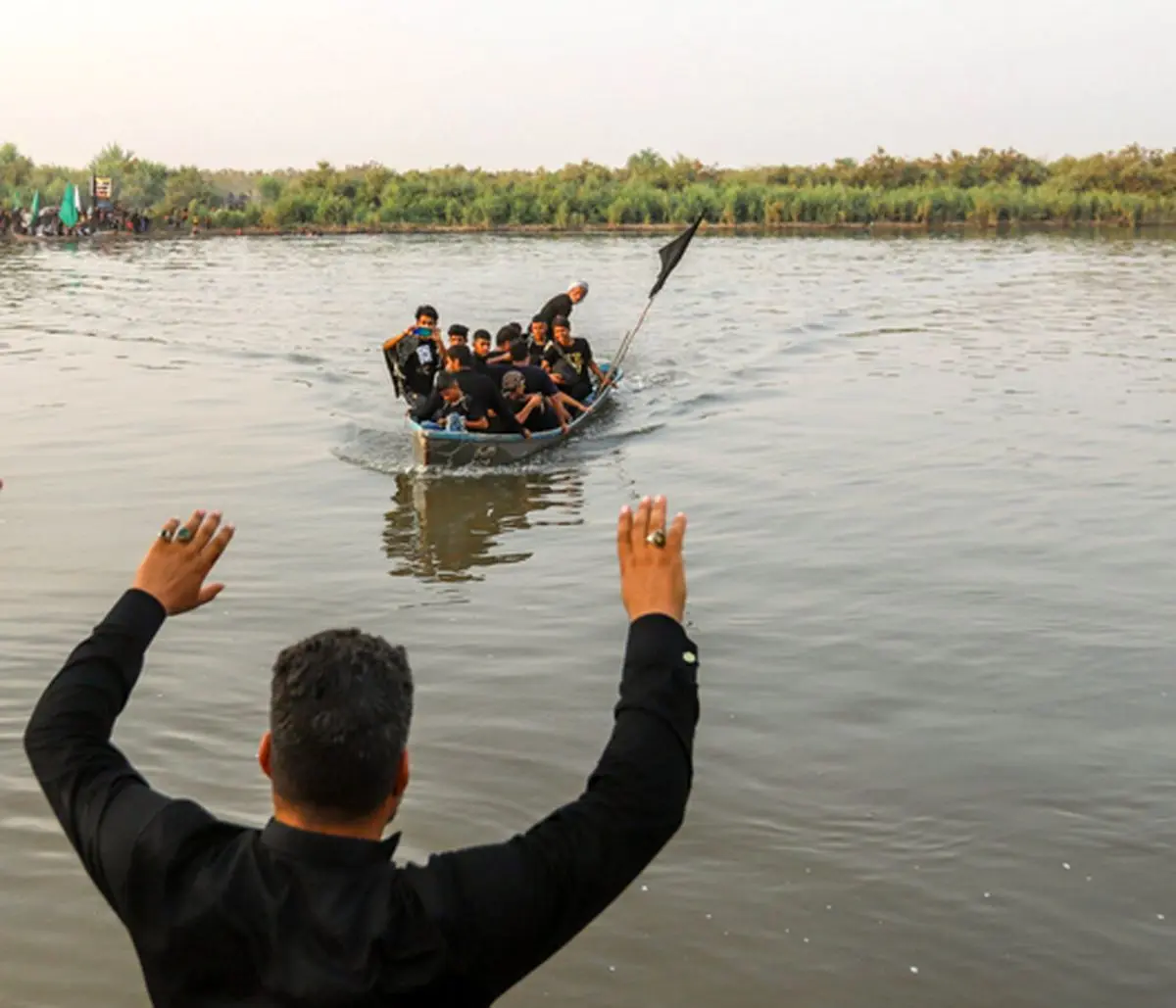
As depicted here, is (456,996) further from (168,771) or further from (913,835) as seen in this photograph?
(168,771)

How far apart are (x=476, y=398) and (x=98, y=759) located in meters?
10.9

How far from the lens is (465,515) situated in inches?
451

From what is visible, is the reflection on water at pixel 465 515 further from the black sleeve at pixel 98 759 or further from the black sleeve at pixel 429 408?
the black sleeve at pixel 98 759

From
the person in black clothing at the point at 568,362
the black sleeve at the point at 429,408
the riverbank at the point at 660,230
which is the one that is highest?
the riverbank at the point at 660,230

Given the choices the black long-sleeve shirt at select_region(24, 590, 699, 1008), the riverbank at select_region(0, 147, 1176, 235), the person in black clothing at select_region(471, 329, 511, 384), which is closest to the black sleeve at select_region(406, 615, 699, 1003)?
the black long-sleeve shirt at select_region(24, 590, 699, 1008)

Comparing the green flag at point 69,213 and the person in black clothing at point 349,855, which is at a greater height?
the green flag at point 69,213

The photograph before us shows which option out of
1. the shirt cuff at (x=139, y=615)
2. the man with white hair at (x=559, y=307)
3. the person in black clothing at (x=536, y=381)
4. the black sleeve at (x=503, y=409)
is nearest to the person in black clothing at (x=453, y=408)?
the black sleeve at (x=503, y=409)

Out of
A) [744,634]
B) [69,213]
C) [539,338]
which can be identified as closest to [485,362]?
[539,338]

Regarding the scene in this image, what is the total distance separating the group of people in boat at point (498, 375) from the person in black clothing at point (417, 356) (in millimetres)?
10

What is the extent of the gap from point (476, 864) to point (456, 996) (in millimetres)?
177

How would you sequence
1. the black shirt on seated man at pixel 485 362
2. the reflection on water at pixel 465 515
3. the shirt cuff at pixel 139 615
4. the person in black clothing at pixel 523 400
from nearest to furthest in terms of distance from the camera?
the shirt cuff at pixel 139 615 → the reflection on water at pixel 465 515 → the black shirt on seated man at pixel 485 362 → the person in black clothing at pixel 523 400

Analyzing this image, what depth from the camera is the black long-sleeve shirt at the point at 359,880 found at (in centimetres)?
185

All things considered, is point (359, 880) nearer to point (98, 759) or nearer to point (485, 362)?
point (98, 759)

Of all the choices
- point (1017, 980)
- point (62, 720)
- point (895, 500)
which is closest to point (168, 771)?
point (1017, 980)
